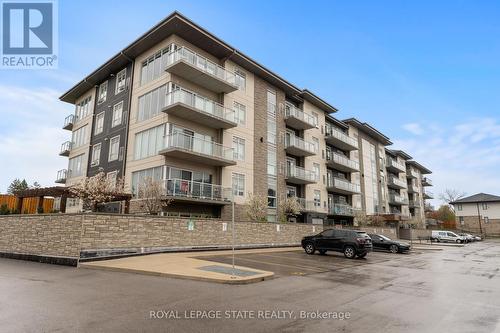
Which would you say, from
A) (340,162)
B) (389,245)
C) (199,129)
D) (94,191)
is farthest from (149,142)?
(340,162)

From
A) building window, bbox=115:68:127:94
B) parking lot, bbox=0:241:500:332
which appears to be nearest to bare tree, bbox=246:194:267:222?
parking lot, bbox=0:241:500:332

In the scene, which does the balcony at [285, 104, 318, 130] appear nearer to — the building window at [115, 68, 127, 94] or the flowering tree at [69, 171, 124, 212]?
the building window at [115, 68, 127, 94]

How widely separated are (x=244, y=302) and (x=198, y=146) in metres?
17.6

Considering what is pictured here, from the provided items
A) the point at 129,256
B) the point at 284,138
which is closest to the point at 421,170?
the point at 284,138

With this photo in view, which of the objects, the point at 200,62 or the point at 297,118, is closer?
the point at 200,62

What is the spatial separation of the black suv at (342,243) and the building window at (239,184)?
26.1 ft

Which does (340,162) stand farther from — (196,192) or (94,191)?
(94,191)

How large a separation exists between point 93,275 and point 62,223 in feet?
15.6

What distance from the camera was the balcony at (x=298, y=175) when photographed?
3366cm

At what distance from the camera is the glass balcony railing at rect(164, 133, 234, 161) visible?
2302 cm

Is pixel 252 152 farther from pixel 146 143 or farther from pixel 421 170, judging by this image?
pixel 421 170

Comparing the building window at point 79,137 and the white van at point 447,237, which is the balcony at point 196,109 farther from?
the white van at point 447,237

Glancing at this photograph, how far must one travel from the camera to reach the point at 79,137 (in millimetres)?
34812

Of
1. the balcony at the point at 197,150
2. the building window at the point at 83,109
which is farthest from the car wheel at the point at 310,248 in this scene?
the building window at the point at 83,109
